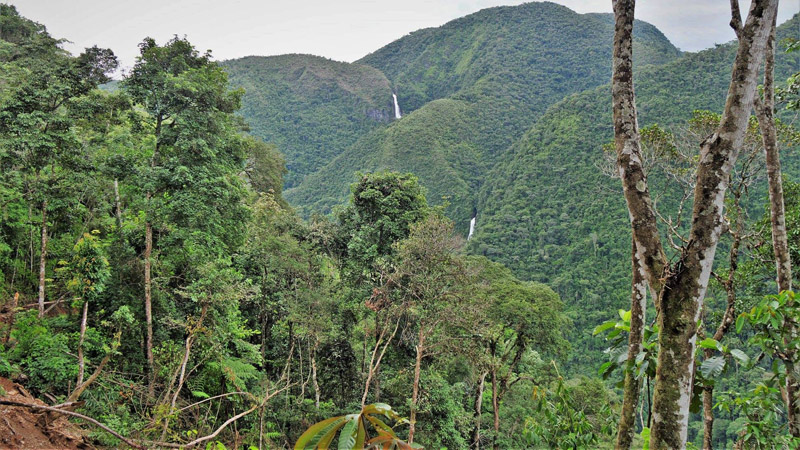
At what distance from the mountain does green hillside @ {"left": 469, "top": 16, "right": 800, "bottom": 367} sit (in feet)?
24.4

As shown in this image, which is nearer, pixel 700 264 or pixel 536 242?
pixel 700 264

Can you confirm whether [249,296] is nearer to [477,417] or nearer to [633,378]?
[477,417]

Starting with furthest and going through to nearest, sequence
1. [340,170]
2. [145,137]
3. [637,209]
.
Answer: [340,170], [145,137], [637,209]

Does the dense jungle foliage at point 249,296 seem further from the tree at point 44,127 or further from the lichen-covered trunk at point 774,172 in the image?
the lichen-covered trunk at point 774,172

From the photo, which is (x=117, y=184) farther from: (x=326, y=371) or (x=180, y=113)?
(x=326, y=371)

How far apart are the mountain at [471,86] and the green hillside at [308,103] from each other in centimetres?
925

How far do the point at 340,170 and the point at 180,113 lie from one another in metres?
54.4

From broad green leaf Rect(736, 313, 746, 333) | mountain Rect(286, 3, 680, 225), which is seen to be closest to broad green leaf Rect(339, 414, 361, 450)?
broad green leaf Rect(736, 313, 746, 333)

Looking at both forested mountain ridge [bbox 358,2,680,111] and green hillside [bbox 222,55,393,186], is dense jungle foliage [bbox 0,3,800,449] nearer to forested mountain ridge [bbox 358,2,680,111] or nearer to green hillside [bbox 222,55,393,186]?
green hillside [bbox 222,55,393,186]

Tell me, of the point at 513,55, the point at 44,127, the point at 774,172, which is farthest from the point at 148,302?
the point at 513,55

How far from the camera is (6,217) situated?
909 cm

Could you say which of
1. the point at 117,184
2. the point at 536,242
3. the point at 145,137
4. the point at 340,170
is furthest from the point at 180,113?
the point at 340,170

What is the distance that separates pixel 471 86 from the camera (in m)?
88.1

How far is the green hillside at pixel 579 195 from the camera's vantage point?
35312 millimetres
